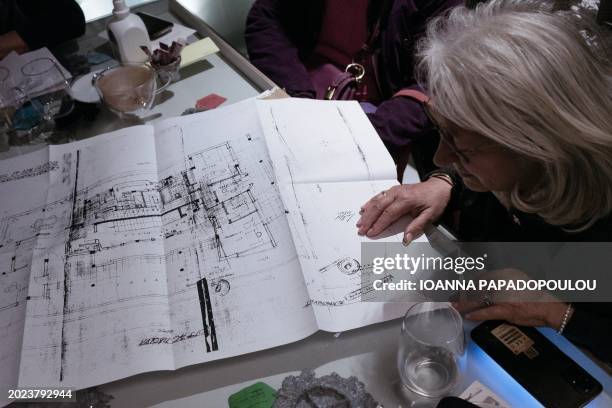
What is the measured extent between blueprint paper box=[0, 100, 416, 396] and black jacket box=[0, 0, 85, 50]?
0.49m

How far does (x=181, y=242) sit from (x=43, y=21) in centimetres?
92

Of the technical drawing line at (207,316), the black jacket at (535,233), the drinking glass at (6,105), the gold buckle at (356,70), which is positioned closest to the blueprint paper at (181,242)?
the technical drawing line at (207,316)

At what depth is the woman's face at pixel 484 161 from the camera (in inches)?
29.7

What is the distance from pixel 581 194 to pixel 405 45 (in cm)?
74

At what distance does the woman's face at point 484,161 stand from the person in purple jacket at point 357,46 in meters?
0.46

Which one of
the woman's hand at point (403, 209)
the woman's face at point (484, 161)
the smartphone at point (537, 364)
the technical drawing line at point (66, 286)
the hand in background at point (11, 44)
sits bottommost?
the technical drawing line at point (66, 286)

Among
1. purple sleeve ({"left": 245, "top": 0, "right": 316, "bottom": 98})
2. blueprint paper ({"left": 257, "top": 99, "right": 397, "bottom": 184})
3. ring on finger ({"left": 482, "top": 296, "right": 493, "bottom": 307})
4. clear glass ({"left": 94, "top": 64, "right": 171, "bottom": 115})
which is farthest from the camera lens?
purple sleeve ({"left": 245, "top": 0, "right": 316, "bottom": 98})

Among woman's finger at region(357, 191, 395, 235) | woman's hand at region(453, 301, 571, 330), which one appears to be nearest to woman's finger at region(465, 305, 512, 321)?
woman's hand at region(453, 301, 571, 330)

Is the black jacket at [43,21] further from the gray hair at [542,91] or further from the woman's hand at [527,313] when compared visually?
the woman's hand at [527,313]

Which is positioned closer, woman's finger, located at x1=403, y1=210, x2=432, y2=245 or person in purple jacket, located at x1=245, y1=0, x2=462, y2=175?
woman's finger, located at x1=403, y1=210, x2=432, y2=245

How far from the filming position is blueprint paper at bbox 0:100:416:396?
0.77 meters

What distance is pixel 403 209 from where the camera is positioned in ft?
2.99

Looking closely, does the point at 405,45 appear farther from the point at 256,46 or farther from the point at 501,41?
the point at 501,41

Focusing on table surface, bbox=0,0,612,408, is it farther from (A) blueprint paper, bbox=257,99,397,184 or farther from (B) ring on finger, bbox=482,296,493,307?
(A) blueprint paper, bbox=257,99,397,184
